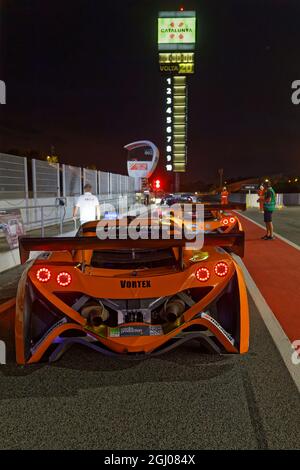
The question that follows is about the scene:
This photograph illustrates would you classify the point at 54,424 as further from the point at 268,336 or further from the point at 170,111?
the point at 170,111

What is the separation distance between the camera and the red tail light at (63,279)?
12.8 feet

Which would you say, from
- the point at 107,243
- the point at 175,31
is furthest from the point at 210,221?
the point at 175,31

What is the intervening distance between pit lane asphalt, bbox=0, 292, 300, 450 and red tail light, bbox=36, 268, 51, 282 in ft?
2.52

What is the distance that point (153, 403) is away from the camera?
3379 mm

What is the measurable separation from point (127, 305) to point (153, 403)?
84 centimetres

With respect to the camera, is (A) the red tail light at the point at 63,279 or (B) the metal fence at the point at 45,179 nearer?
(A) the red tail light at the point at 63,279

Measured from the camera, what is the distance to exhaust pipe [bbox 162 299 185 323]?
3.78 m

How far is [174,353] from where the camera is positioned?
445 centimetres

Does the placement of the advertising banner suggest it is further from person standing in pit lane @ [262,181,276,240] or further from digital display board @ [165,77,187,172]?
digital display board @ [165,77,187,172]

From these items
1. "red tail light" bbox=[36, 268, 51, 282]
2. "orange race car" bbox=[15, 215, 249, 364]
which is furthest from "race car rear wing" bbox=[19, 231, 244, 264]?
"red tail light" bbox=[36, 268, 51, 282]

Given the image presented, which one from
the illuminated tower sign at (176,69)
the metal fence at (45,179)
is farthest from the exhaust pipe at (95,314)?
the illuminated tower sign at (176,69)

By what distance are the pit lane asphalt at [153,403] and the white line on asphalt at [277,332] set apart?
0.07 m

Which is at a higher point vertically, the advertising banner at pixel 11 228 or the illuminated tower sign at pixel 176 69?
the illuminated tower sign at pixel 176 69

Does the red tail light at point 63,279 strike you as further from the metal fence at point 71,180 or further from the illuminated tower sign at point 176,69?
the illuminated tower sign at point 176,69
